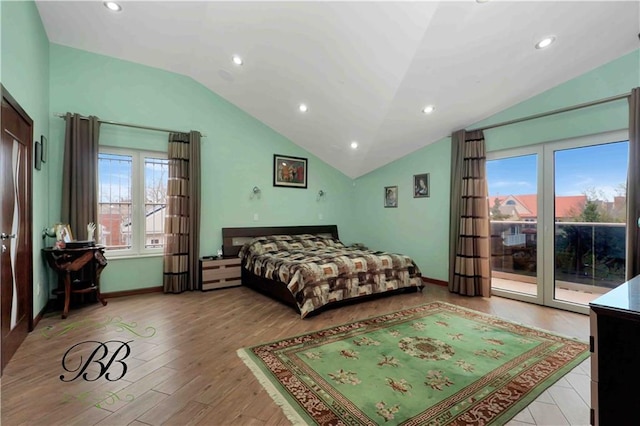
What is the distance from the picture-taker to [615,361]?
1.12 meters

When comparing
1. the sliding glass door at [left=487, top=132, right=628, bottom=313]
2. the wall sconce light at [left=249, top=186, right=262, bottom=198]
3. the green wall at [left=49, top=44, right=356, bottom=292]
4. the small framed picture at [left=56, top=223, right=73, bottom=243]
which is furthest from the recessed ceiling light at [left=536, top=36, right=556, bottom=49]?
the small framed picture at [left=56, top=223, right=73, bottom=243]

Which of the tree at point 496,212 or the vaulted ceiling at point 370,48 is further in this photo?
the tree at point 496,212

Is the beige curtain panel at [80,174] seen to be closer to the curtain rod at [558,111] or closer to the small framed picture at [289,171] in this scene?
the small framed picture at [289,171]

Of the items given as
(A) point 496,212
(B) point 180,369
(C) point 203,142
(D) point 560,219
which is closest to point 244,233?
(C) point 203,142

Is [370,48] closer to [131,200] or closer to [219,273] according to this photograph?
[219,273]

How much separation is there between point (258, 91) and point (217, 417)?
4.23 metres

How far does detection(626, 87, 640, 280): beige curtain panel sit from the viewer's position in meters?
3.00

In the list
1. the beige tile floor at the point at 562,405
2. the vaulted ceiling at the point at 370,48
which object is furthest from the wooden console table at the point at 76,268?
the beige tile floor at the point at 562,405

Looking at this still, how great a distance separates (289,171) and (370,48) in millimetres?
2948

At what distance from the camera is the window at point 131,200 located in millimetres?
4137

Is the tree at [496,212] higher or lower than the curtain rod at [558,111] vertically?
lower

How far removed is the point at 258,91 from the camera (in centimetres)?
457

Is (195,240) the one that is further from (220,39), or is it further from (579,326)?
(579,326)

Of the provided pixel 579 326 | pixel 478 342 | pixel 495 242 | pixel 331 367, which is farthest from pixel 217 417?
pixel 495 242
